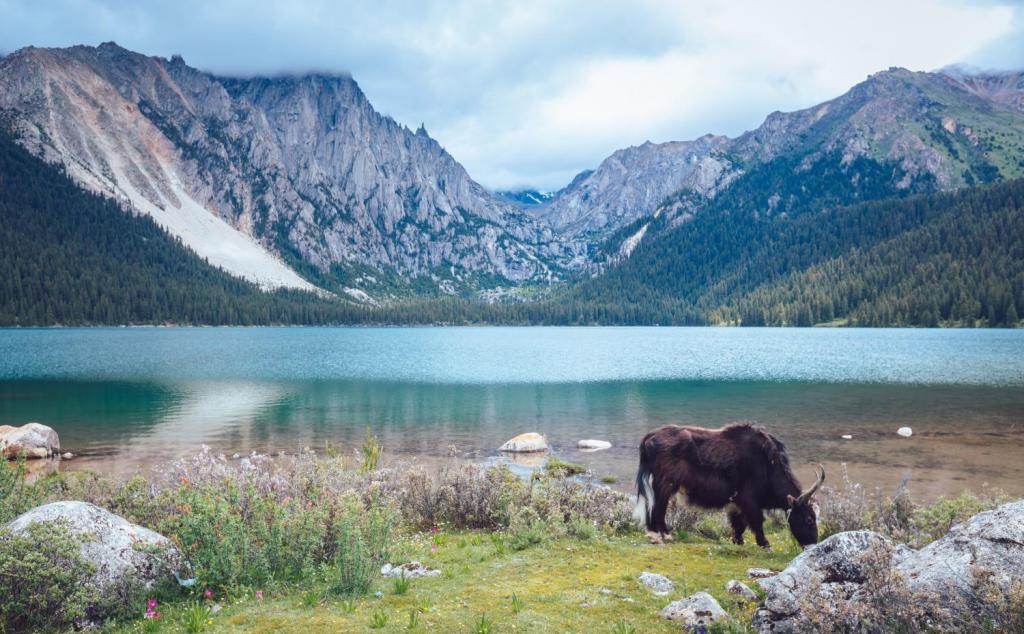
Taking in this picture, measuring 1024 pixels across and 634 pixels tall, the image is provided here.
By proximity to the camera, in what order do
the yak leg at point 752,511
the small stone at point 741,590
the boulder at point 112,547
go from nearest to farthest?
1. the boulder at point 112,547
2. the small stone at point 741,590
3. the yak leg at point 752,511

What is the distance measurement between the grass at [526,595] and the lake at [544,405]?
28.1 ft

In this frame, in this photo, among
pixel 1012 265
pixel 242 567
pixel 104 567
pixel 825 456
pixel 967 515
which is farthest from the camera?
pixel 1012 265

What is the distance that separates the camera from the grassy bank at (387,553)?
8547mm

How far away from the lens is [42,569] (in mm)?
8203

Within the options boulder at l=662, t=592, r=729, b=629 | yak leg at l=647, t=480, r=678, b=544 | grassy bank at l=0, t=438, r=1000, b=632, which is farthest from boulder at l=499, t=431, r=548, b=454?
boulder at l=662, t=592, r=729, b=629

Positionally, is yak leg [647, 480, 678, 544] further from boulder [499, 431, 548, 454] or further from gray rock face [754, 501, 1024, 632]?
boulder [499, 431, 548, 454]

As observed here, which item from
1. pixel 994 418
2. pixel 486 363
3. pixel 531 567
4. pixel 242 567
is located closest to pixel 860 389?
pixel 994 418

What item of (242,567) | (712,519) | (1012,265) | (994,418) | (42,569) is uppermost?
(1012,265)

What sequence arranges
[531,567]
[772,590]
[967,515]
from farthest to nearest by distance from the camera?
1. [967,515]
2. [531,567]
3. [772,590]

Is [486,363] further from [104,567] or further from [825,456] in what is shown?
[104,567]

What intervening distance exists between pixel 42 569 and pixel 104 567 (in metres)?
1.04

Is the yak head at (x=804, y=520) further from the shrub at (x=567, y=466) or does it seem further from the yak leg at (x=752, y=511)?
the shrub at (x=567, y=466)

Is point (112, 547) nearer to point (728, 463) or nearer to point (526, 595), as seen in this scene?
point (526, 595)

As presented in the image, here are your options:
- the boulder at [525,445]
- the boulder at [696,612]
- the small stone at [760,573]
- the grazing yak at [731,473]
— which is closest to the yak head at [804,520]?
the grazing yak at [731,473]
